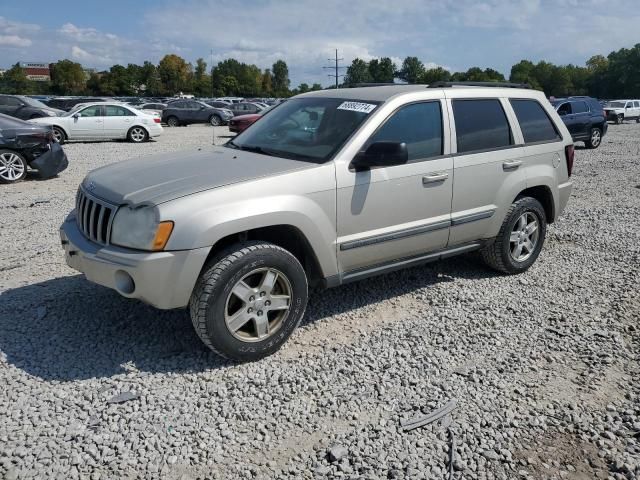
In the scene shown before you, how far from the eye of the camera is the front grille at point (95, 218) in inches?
140

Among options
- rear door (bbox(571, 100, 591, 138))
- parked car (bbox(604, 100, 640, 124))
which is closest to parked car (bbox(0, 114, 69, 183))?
rear door (bbox(571, 100, 591, 138))

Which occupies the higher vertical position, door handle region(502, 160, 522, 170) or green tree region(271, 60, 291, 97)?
green tree region(271, 60, 291, 97)

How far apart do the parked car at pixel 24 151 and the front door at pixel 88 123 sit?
8376 millimetres

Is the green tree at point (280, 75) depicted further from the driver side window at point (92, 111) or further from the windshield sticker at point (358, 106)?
the windshield sticker at point (358, 106)

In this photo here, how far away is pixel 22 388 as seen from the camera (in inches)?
130

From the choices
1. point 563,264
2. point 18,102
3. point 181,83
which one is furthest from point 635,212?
point 181,83

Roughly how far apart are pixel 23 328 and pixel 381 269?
2.76m

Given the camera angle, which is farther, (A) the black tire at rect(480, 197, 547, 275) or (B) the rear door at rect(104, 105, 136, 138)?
(B) the rear door at rect(104, 105, 136, 138)

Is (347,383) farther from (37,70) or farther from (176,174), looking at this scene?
(37,70)

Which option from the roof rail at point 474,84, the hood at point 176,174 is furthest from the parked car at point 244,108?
the hood at point 176,174

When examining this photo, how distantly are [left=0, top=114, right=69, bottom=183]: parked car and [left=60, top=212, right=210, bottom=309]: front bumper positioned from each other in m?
8.15

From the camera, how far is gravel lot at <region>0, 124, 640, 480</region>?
277cm

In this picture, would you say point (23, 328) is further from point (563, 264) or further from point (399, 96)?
point (563, 264)

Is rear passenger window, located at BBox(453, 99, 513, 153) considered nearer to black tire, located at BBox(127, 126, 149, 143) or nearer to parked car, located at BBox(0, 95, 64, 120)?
black tire, located at BBox(127, 126, 149, 143)
